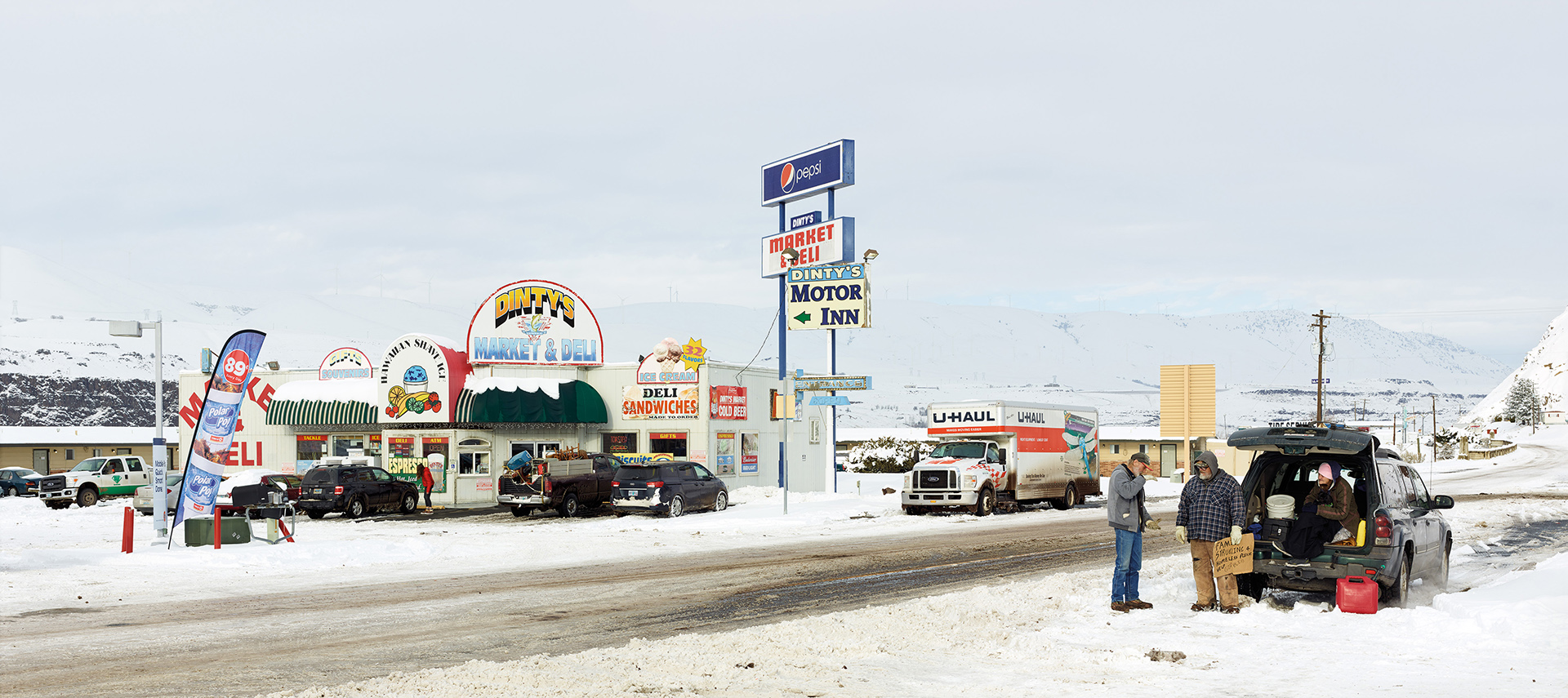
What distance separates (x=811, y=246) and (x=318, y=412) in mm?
18454

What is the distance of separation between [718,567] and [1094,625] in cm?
759

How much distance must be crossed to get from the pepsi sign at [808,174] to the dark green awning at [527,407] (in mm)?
9552

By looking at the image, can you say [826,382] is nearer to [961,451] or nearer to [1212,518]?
[961,451]

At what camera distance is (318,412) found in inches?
1608

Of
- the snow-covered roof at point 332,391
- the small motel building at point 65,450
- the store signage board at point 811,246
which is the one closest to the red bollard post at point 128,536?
the snow-covered roof at point 332,391

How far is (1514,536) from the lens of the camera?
2272 centimetres

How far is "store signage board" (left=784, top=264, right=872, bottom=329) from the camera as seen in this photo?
37.0 meters

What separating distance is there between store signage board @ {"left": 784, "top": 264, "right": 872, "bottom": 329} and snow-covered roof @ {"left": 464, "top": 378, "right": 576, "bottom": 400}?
27.1 ft

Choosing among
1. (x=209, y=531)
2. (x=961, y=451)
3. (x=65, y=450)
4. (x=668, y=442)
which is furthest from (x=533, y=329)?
(x=65, y=450)

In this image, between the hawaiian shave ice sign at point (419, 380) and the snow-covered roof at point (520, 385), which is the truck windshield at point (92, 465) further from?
the snow-covered roof at point (520, 385)

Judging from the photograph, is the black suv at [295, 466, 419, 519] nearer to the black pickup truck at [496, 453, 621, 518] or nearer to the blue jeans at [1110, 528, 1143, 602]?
the black pickup truck at [496, 453, 621, 518]

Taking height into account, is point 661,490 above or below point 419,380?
below

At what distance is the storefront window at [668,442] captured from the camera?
128 feet

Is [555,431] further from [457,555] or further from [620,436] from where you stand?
[457,555]
